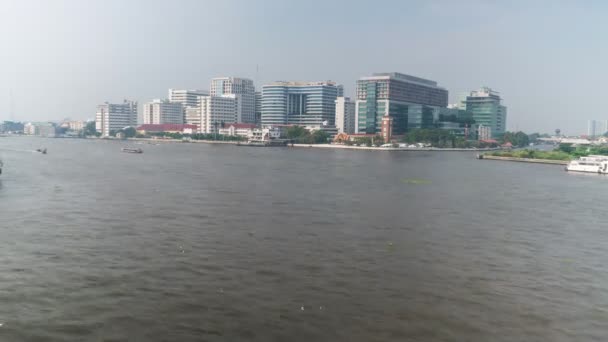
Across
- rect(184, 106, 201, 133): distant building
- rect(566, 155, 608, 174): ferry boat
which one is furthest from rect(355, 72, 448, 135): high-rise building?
rect(566, 155, 608, 174): ferry boat

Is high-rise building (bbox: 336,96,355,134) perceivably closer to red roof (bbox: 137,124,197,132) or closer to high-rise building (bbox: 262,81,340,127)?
high-rise building (bbox: 262,81,340,127)

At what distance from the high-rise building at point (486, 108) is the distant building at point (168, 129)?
8189cm

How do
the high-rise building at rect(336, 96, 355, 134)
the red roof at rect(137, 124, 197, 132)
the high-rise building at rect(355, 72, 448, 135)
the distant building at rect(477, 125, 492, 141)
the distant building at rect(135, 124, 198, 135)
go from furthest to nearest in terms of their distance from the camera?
the red roof at rect(137, 124, 197, 132) < the distant building at rect(135, 124, 198, 135) < the distant building at rect(477, 125, 492, 141) < the high-rise building at rect(336, 96, 355, 134) < the high-rise building at rect(355, 72, 448, 135)

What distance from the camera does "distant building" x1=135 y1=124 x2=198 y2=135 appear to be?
154 metres

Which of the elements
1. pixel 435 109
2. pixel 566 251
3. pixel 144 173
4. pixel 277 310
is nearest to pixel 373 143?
pixel 435 109

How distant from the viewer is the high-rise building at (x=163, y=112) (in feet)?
587

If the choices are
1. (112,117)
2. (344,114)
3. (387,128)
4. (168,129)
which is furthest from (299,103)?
(112,117)

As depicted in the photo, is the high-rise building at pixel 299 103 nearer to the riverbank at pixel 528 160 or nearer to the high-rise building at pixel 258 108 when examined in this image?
the high-rise building at pixel 258 108

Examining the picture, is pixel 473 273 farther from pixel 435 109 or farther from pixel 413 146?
pixel 435 109

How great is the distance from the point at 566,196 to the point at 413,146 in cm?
8597

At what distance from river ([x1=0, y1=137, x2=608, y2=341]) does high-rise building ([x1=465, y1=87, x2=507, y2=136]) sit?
136 metres

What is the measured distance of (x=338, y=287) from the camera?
13078mm

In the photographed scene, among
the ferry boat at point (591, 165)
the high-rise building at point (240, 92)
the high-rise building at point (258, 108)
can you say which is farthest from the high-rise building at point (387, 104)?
the ferry boat at point (591, 165)

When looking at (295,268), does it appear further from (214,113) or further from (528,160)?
(214,113)
